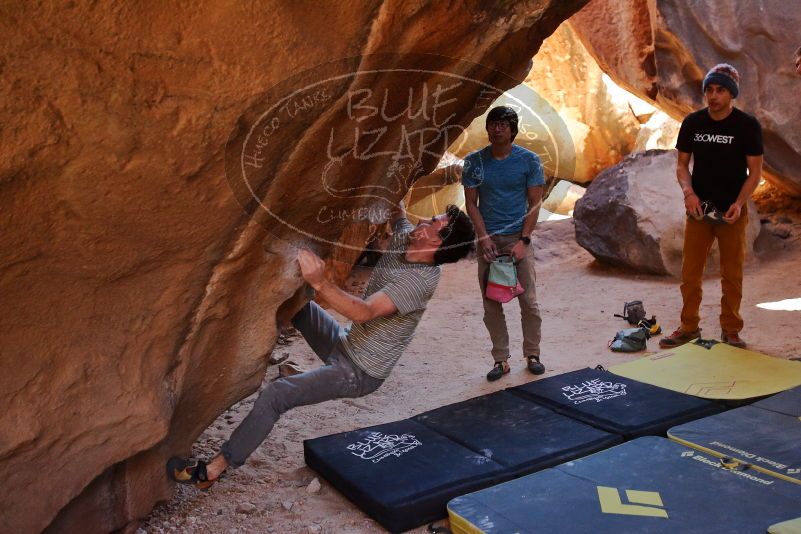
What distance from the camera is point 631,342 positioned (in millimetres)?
Answer: 4848

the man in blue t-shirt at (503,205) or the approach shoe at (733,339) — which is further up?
the man in blue t-shirt at (503,205)

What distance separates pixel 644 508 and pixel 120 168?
2.06 m

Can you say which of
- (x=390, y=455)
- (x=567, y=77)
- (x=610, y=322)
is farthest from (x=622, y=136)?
(x=390, y=455)

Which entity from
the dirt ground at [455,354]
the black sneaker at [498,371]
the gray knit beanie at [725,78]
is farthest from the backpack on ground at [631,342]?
the gray knit beanie at [725,78]

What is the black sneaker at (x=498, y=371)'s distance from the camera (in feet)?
14.6

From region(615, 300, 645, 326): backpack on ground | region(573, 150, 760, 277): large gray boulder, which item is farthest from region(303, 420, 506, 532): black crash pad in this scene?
region(573, 150, 760, 277): large gray boulder

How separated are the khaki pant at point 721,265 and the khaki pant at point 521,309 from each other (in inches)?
39.1

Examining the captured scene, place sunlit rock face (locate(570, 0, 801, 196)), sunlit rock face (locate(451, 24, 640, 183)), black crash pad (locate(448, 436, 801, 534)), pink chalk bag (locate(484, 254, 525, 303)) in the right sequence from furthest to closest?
1. sunlit rock face (locate(451, 24, 640, 183))
2. sunlit rock face (locate(570, 0, 801, 196))
3. pink chalk bag (locate(484, 254, 525, 303))
4. black crash pad (locate(448, 436, 801, 534))

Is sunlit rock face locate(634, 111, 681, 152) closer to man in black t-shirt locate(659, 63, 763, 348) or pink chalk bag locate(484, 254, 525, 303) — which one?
man in black t-shirt locate(659, 63, 763, 348)

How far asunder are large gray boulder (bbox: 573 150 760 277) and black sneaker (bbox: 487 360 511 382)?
8.26 feet

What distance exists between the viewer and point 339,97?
2479 millimetres

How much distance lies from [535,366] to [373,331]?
157 cm

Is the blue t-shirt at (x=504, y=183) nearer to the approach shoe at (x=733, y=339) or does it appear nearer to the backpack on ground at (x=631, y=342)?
the backpack on ground at (x=631, y=342)

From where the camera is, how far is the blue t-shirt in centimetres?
423
